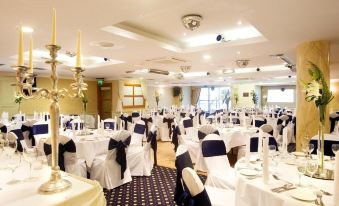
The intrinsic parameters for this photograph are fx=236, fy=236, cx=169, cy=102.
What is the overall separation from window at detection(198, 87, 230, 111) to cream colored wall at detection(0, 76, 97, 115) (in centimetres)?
1094

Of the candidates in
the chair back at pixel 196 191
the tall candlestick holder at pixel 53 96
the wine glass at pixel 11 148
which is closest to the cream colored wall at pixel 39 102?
the wine glass at pixel 11 148

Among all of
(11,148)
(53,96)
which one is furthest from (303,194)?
(11,148)

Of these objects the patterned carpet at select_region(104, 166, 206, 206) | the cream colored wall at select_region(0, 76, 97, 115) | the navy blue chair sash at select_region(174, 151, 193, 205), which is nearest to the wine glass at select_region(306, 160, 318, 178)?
the navy blue chair sash at select_region(174, 151, 193, 205)

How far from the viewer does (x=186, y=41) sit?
579 centimetres

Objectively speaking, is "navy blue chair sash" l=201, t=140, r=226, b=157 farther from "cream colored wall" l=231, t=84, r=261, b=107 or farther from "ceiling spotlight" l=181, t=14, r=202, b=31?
"cream colored wall" l=231, t=84, r=261, b=107

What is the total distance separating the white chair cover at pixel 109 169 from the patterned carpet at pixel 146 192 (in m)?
0.12

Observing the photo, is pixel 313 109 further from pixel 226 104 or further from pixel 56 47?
pixel 226 104

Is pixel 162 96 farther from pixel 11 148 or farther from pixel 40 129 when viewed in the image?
pixel 11 148

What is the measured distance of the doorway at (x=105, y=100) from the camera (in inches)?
514

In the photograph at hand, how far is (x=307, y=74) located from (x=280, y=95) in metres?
14.9

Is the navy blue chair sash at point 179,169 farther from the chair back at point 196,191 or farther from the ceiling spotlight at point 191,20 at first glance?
the ceiling spotlight at point 191,20

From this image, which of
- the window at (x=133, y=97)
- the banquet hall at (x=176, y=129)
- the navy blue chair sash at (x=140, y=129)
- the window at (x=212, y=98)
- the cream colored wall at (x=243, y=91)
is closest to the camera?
the banquet hall at (x=176, y=129)

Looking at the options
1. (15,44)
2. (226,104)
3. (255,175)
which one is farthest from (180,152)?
(226,104)

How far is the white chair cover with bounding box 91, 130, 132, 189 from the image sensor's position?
4078 millimetres
